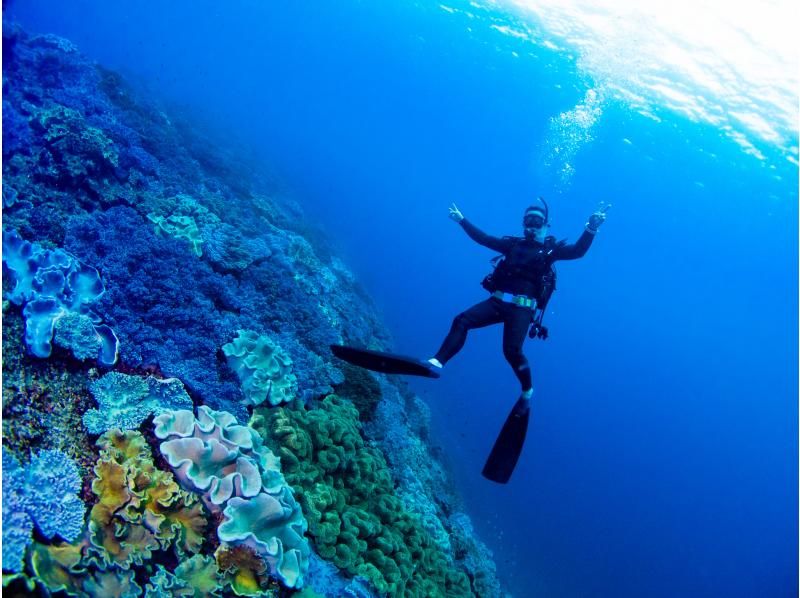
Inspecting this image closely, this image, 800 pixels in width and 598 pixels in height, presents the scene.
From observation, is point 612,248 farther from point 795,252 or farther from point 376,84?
point 376,84

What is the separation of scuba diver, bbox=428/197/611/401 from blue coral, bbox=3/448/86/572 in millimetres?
4580

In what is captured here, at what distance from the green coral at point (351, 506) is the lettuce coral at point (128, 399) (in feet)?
Result: 3.71

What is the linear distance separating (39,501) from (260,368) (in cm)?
289

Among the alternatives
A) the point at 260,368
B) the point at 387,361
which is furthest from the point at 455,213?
the point at 260,368

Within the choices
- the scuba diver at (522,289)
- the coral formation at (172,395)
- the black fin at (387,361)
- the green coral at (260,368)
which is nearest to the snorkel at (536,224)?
the scuba diver at (522,289)

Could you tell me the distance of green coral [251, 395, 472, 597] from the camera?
15.9ft

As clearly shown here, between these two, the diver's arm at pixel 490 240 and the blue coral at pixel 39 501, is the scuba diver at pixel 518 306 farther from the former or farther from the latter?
the blue coral at pixel 39 501

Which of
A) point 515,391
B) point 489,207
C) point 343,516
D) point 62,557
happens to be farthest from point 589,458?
point 489,207

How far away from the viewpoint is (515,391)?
1863 inches

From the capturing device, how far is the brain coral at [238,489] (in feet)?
12.0

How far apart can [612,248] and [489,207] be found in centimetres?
3867

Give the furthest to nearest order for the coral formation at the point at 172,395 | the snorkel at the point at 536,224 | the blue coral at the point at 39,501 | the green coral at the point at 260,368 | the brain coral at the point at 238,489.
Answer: the snorkel at the point at 536,224 < the green coral at the point at 260,368 < the brain coral at the point at 238,489 < the coral formation at the point at 172,395 < the blue coral at the point at 39,501

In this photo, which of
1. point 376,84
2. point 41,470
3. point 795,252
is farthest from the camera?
point 376,84

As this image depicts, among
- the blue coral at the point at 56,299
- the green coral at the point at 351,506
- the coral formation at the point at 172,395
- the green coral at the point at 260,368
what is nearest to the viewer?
the coral formation at the point at 172,395
